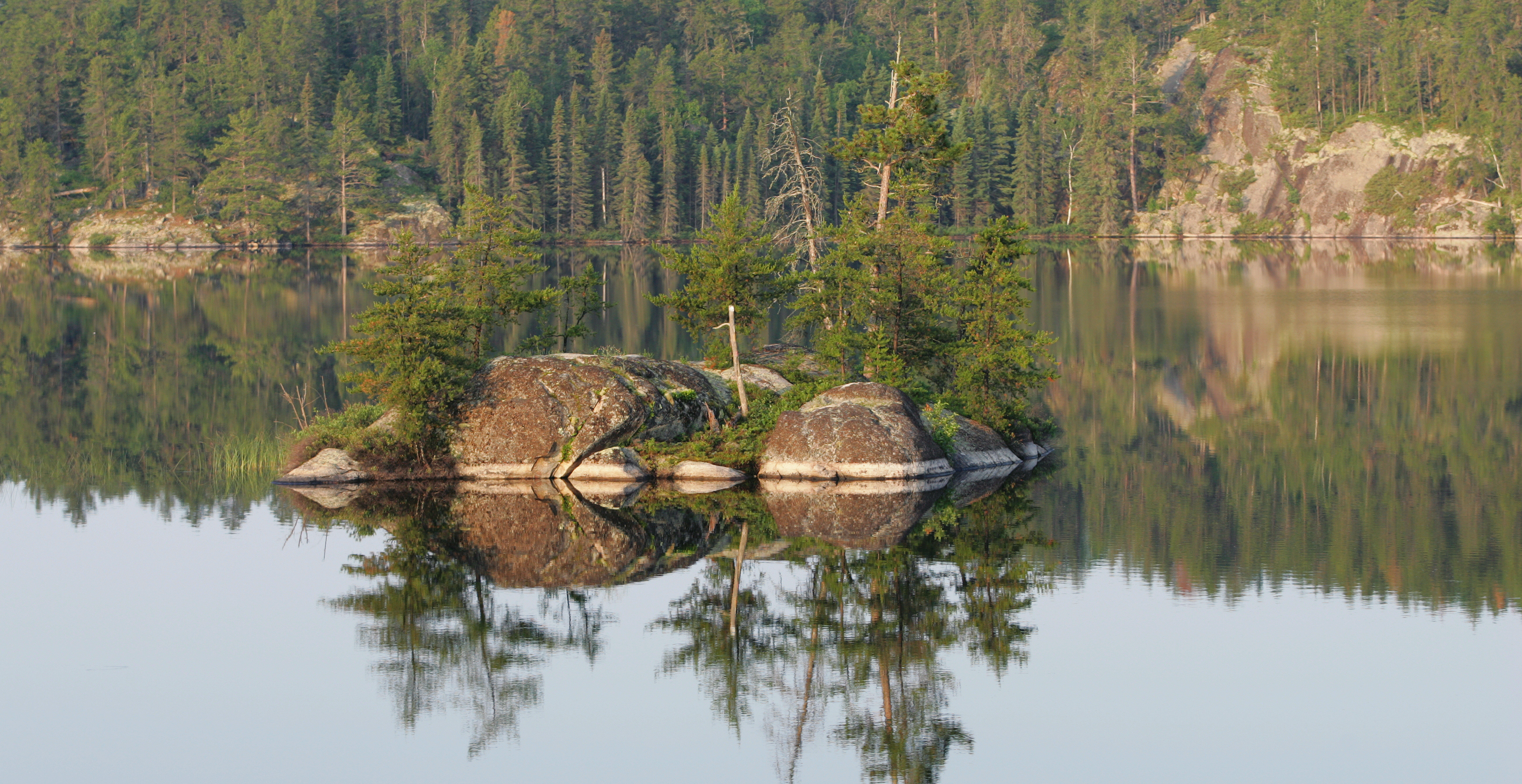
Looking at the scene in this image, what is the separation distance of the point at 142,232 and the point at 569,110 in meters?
40.6

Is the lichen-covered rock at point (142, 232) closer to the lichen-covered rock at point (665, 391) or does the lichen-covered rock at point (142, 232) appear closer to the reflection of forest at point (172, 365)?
the reflection of forest at point (172, 365)

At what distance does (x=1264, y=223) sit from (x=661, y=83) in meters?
61.5

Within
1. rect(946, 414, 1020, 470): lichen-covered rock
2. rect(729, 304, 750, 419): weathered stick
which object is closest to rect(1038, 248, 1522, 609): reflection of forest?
rect(946, 414, 1020, 470): lichen-covered rock

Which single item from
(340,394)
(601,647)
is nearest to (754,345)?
(340,394)

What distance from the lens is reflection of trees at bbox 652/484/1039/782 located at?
46.9 feet

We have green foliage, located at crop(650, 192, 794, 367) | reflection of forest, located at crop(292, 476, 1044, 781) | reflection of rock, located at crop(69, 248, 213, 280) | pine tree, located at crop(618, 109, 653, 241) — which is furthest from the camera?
pine tree, located at crop(618, 109, 653, 241)

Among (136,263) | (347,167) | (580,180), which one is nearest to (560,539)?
(136,263)

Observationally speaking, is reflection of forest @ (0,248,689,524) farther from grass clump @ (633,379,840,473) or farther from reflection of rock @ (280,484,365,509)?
grass clump @ (633,379,840,473)

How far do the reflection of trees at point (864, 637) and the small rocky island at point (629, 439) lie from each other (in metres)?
4.49

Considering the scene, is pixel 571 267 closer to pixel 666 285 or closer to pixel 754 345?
pixel 666 285

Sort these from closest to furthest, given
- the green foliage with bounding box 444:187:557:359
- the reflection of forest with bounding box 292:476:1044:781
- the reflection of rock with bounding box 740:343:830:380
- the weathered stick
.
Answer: the reflection of forest with bounding box 292:476:1044:781, the weathered stick, the green foliage with bounding box 444:187:557:359, the reflection of rock with bounding box 740:343:830:380

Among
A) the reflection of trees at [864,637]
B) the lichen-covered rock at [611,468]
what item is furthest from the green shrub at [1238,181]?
the reflection of trees at [864,637]

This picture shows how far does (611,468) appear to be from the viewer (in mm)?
27234

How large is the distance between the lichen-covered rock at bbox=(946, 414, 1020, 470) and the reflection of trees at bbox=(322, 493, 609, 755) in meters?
10.6
